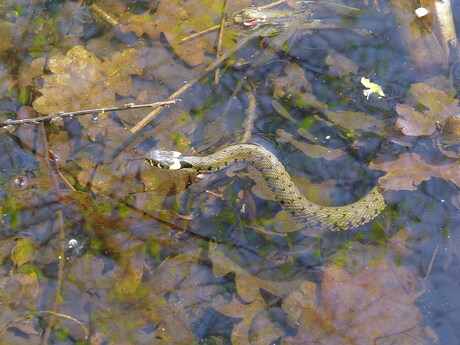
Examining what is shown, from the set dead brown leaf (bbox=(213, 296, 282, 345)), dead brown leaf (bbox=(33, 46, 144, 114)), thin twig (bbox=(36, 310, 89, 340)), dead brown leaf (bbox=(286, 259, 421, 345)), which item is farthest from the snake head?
dead brown leaf (bbox=(286, 259, 421, 345))

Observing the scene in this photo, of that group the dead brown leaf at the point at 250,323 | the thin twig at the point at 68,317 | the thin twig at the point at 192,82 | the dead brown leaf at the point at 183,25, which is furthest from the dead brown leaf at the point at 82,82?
the dead brown leaf at the point at 250,323

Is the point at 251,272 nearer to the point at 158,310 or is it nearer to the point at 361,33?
the point at 158,310

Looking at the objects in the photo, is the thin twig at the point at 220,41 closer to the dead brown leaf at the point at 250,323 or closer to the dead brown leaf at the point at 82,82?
the dead brown leaf at the point at 82,82

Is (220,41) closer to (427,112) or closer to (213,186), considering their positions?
(213,186)

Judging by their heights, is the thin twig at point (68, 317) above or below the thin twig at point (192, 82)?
below

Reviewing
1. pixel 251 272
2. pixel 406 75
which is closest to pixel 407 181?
pixel 406 75

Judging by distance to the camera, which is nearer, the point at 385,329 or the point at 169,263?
the point at 385,329
